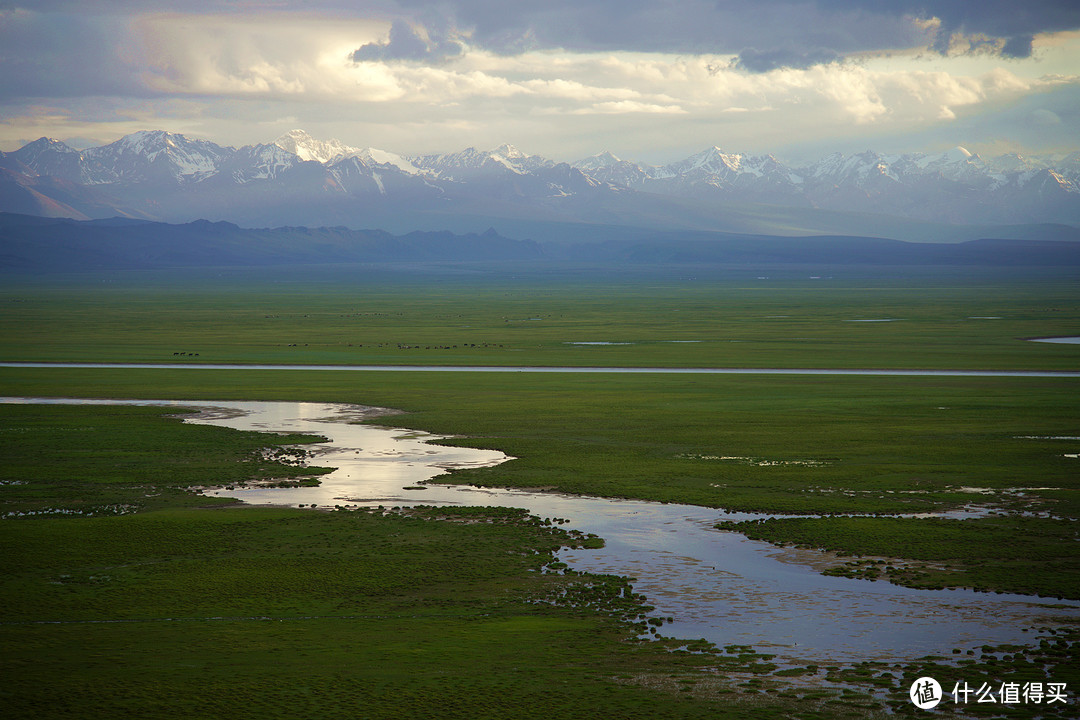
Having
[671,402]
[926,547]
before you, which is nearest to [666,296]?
[671,402]

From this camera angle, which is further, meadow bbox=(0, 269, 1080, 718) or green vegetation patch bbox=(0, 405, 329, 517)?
green vegetation patch bbox=(0, 405, 329, 517)

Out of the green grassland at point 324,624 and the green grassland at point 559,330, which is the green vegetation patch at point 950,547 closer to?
the green grassland at point 324,624

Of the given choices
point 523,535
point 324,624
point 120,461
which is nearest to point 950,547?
point 523,535

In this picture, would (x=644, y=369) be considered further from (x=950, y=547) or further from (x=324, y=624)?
A: (x=324, y=624)

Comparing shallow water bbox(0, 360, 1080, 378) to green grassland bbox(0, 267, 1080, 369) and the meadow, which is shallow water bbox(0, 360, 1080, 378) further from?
the meadow

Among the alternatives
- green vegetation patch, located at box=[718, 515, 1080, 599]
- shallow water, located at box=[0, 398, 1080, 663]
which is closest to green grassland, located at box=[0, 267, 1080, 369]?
shallow water, located at box=[0, 398, 1080, 663]
